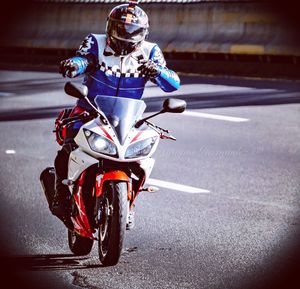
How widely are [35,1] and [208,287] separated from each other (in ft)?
55.8

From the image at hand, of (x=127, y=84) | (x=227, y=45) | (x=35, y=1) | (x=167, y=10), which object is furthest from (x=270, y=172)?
(x=35, y=1)

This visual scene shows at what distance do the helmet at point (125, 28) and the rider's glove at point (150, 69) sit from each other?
0.61 feet

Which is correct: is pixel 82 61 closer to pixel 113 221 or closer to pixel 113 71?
pixel 113 71

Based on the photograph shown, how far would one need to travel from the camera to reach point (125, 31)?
6594 millimetres

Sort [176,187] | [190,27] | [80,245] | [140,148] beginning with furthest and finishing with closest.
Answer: [190,27], [176,187], [80,245], [140,148]

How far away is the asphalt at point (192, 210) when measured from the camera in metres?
6.57

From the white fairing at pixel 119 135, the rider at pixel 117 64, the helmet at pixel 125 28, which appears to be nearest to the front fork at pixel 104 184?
the white fairing at pixel 119 135

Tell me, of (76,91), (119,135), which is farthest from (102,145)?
(76,91)

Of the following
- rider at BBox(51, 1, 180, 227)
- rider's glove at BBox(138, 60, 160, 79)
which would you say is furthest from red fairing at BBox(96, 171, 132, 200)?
rider's glove at BBox(138, 60, 160, 79)

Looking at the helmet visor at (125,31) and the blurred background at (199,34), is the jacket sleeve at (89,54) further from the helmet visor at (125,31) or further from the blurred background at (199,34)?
the blurred background at (199,34)

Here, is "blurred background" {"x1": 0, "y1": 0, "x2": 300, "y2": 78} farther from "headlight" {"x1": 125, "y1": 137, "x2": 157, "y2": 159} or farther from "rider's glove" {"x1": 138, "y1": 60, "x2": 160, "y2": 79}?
"headlight" {"x1": 125, "y1": 137, "x2": 157, "y2": 159}

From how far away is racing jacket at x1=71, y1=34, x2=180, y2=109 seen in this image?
22.1 ft

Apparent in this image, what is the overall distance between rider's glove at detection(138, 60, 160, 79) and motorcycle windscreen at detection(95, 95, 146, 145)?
0.86ft

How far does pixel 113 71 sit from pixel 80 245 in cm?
132
